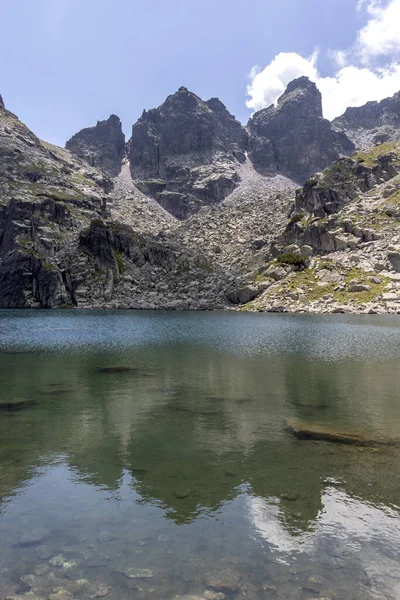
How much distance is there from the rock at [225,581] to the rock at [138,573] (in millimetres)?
1606

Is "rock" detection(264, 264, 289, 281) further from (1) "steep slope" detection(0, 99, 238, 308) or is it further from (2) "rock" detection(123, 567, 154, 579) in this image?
(2) "rock" detection(123, 567, 154, 579)

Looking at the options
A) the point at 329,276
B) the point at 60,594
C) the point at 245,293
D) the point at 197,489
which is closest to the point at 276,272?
the point at 245,293

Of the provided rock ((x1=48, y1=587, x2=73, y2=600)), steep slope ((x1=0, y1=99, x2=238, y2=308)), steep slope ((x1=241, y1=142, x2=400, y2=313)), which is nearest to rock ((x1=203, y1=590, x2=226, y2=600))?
rock ((x1=48, y1=587, x2=73, y2=600))

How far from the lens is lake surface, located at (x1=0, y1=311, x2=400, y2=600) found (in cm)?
1116

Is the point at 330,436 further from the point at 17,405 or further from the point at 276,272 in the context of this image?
the point at 276,272

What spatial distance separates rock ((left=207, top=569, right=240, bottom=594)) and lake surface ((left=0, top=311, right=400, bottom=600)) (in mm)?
42

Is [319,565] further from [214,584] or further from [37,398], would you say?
[37,398]

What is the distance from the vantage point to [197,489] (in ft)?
53.9

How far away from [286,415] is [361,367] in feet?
73.2

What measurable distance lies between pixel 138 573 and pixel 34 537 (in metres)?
3.96

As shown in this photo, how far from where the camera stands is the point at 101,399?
3234 centimetres

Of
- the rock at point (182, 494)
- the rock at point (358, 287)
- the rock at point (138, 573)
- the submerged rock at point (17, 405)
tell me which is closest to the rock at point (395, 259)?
the rock at point (358, 287)

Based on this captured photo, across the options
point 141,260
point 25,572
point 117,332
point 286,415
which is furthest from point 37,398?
point 141,260

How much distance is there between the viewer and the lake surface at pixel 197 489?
36.6 feet
